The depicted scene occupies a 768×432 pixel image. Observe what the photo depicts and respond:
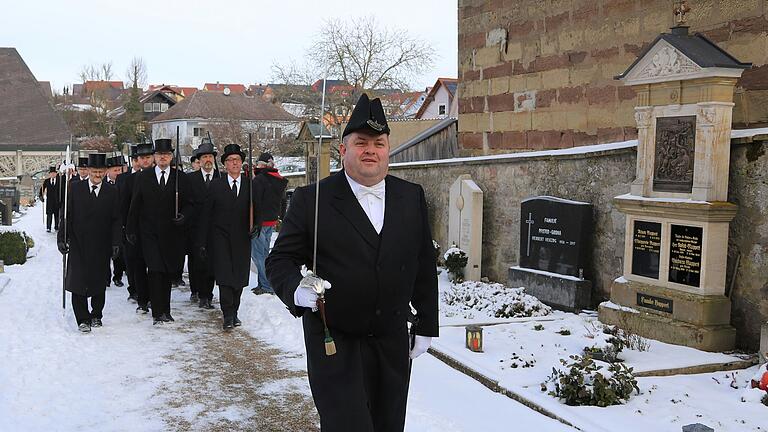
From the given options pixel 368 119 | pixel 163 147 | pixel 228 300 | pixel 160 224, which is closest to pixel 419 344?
pixel 368 119

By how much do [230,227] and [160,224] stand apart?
90cm

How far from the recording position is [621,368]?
6.33 m

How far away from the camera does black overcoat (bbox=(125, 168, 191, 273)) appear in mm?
9180

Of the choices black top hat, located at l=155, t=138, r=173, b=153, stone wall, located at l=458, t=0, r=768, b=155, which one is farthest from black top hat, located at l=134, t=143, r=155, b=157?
stone wall, located at l=458, t=0, r=768, b=155

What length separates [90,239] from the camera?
866cm

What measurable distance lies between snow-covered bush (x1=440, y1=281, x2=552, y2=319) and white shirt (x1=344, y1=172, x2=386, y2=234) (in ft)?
17.4

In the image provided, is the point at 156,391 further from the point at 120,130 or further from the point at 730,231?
the point at 120,130

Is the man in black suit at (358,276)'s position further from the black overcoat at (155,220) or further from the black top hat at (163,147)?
the black top hat at (163,147)

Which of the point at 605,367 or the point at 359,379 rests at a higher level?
the point at 359,379

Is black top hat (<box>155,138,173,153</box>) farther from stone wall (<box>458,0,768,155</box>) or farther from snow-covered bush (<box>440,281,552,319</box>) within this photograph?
stone wall (<box>458,0,768,155</box>)

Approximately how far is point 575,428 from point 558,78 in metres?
7.68

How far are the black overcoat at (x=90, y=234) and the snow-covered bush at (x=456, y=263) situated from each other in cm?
461

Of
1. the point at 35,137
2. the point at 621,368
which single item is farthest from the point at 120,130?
the point at 621,368

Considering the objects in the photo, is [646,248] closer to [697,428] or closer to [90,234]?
[697,428]
